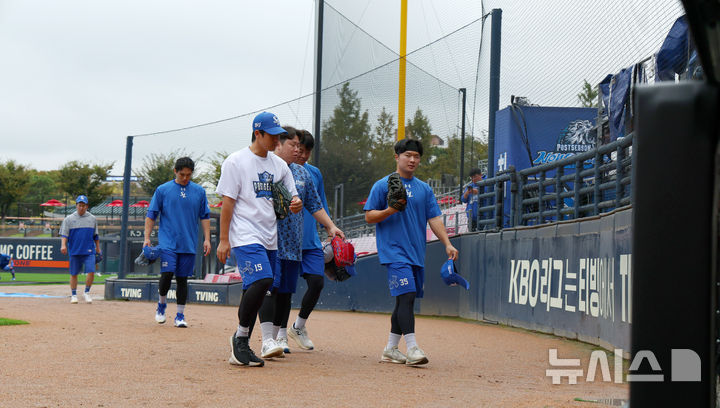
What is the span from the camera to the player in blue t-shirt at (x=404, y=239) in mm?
6254

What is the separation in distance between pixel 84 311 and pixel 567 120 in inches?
291

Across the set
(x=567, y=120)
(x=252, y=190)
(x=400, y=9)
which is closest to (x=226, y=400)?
(x=252, y=190)

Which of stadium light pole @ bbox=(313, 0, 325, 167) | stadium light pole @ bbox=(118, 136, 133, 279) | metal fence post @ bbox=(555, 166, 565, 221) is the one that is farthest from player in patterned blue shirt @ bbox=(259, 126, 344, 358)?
Answer: stadium light pole @ bbox=(313, 0, 325, 167)

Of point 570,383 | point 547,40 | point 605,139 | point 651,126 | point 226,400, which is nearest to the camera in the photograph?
point 651,126

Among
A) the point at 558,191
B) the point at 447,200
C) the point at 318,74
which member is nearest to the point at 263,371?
the point at 558,191

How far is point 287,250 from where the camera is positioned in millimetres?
6266

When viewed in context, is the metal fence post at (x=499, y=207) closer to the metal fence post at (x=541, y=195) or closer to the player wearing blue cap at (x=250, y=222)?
the metal fence post at (x=541, y=195)

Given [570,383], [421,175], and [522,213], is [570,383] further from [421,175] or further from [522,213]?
→ [421,175]

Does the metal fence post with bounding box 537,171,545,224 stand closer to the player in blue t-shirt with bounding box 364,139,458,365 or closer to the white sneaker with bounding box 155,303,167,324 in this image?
the player in blue t-shirt with bounding box 364,139,458,365

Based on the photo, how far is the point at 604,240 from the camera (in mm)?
7504

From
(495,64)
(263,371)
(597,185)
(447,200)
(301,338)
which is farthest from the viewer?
(447,200)

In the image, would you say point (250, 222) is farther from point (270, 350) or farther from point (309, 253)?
point (309, 253)

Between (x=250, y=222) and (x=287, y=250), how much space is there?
618 mm

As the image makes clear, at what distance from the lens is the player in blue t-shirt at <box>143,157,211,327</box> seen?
9.13 meters
